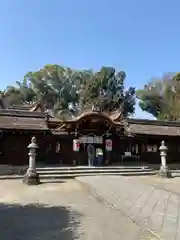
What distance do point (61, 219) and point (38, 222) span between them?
0.64 metres

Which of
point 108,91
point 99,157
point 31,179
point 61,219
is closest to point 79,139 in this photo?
point 99,157

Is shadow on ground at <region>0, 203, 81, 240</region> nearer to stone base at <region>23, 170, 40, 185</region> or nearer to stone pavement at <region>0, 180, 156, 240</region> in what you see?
stone pavement at <region>0, 180, 156, 240</region>

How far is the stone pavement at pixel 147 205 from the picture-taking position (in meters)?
7.19

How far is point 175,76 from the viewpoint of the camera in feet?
142

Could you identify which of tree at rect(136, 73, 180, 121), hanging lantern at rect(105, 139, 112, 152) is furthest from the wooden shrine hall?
tree at rect(136, 73, 180, 121)

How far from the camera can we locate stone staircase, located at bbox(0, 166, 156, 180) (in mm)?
18406

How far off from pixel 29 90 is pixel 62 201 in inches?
1954

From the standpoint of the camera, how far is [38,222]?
801cm

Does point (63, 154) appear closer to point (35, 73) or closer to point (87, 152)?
point (87, 152)

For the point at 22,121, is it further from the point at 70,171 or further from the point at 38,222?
the point at 38,222

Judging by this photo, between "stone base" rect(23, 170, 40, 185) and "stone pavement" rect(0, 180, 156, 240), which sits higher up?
"stone base" rect(23, 170, 40, 185)

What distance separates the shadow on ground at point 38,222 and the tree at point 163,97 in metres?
35.7

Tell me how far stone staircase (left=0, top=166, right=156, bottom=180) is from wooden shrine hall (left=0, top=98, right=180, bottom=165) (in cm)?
137

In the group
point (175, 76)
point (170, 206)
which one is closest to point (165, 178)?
point (170, 206)
